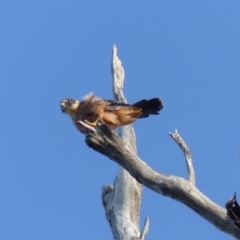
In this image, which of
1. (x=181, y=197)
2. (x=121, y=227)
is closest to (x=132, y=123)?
(x=121, y=227)

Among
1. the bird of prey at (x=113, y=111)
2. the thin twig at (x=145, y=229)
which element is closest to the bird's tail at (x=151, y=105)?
the bird of prey at (x=113, y=111)

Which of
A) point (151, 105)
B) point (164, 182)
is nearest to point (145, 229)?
point (164, 182)

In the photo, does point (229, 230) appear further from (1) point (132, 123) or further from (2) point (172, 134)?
(1) point (132, 123)

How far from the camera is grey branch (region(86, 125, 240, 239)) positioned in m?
4.52

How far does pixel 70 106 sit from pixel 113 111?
2.61ft

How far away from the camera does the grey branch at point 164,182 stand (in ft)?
14.8

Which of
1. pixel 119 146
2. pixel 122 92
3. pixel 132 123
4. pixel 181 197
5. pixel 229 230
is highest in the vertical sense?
pixel 122 92

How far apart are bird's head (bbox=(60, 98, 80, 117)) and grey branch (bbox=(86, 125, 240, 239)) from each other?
106 inches

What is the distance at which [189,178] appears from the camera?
15.8 feet

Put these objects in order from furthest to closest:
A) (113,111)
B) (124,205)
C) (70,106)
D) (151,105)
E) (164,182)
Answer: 1. (70,106)
2. (113,111)
3. (151,105)
4. (124,205)
5. (164,182)

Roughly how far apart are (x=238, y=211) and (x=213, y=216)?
1.25 feet

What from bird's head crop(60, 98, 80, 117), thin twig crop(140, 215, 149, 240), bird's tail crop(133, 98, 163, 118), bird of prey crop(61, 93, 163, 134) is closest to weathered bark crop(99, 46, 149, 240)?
thin twig crop(140, 215, 149, 240)

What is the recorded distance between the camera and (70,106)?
768cm

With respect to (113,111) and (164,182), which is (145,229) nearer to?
(164,182)
